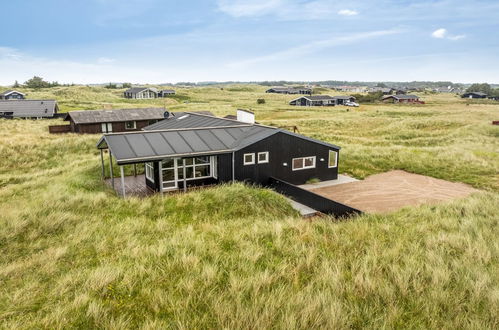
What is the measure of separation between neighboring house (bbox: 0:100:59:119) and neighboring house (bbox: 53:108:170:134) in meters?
16.7

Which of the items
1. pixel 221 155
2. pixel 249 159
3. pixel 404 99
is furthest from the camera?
pixel 404 99

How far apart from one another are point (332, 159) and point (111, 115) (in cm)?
3122

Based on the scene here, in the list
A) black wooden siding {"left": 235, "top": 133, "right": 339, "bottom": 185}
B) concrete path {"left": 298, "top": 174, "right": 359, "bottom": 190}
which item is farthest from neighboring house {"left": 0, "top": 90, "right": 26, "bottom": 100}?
concrete path {"left": 298, "top": 174, "right": 359, "bottom": 190}

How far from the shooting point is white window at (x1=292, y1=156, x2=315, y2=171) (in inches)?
840

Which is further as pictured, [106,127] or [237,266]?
[106,127]

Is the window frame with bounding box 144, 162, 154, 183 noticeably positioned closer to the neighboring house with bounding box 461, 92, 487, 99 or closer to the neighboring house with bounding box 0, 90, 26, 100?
the neighboring house with bounding box 0, 90, 26, 100

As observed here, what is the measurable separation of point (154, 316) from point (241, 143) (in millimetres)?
14885

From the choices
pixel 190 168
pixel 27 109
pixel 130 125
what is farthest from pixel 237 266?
pixel 27 109

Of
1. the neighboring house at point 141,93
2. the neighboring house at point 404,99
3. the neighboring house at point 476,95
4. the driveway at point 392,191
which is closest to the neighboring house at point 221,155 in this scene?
the driveway at point 392,191

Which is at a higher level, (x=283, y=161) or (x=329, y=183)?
(x=283, y=161)

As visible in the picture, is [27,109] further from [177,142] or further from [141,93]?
[141,93]

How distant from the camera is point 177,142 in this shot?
1884cm

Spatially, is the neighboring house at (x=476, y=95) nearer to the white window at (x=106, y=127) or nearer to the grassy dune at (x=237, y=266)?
the white window at (x=106, y=127)

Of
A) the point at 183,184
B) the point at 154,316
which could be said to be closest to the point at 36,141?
the point at 183,184
